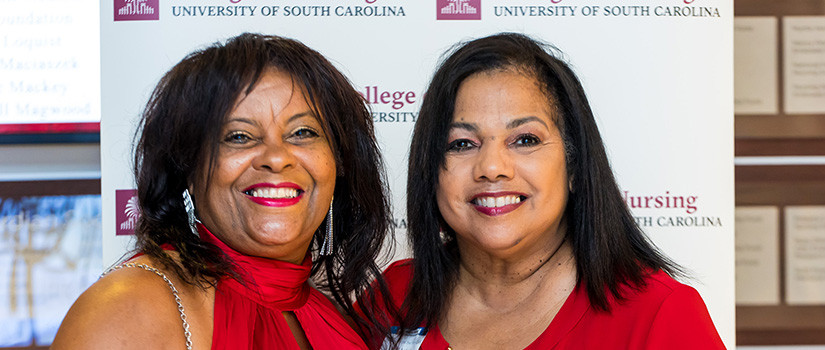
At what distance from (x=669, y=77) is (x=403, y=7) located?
111cm

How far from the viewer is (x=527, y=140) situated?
2072 millimetres

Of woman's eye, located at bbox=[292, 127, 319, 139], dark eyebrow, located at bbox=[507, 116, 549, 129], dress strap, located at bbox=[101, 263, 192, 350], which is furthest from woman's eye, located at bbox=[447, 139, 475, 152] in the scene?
dress strap, located at bbox=[101, 263, 192, 350]

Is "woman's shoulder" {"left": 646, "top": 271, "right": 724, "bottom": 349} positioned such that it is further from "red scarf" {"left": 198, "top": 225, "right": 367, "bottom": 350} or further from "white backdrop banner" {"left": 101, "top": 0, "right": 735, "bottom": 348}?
"white backdrop banner" {"left": 101, "top": 0, "right": 735, "bottom": 348}

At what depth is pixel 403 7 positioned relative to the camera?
3.12 metres

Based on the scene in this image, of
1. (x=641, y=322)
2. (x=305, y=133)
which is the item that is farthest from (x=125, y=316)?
(x=641, y=322)

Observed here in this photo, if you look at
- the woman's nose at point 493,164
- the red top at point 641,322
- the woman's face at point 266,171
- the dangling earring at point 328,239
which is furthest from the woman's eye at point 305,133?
the red top at point 641,322

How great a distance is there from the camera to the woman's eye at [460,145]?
82.4 inches

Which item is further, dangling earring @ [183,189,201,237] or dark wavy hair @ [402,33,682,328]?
dark wavy hair @ [402,33,682,328]

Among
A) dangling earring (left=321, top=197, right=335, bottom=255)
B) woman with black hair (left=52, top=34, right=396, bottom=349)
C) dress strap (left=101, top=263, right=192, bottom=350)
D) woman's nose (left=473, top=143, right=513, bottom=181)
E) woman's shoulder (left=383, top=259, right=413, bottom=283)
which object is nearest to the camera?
dress strap (left=101, top=263, right=192, bottom=350)

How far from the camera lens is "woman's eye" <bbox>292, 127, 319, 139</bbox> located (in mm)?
1965

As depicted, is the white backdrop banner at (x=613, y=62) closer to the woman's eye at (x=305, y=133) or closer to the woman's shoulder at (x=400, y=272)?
the woman's shoulder at (x=400, y=272)

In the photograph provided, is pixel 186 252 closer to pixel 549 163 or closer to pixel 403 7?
pixel 549 163

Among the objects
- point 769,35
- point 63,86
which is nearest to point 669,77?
point 769,35

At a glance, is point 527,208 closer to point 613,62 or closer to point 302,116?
point 302,116
